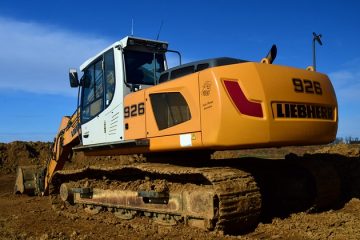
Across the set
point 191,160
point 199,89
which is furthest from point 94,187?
point 199,89

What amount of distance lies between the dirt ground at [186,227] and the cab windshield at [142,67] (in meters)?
2.41

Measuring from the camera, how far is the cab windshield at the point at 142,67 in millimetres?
7965

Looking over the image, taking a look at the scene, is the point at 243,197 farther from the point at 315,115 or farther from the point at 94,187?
the point at 94,187

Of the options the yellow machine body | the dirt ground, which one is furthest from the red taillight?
the dirt ground

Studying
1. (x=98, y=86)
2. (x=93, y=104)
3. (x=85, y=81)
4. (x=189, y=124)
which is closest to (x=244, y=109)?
(x=189, y=124)

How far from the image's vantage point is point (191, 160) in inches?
288

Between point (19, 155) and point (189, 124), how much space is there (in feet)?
56.8

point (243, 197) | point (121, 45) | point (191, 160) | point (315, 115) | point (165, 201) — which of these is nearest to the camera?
point (243, 197)

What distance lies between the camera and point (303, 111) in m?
6.12

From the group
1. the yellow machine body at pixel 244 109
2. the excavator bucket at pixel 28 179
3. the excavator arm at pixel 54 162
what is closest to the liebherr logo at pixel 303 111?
the yellow machine body at pixel 244 109

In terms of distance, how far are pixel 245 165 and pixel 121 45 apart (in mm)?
2997

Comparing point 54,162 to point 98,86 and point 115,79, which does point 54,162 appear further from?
point 115,79

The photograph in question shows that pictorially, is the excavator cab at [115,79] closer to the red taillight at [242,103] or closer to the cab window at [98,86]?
the cab window at [98,86]

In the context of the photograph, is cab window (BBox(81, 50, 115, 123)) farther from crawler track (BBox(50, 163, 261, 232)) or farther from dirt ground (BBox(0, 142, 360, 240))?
dirt ground (BBox(0, 142, 360, 240))
